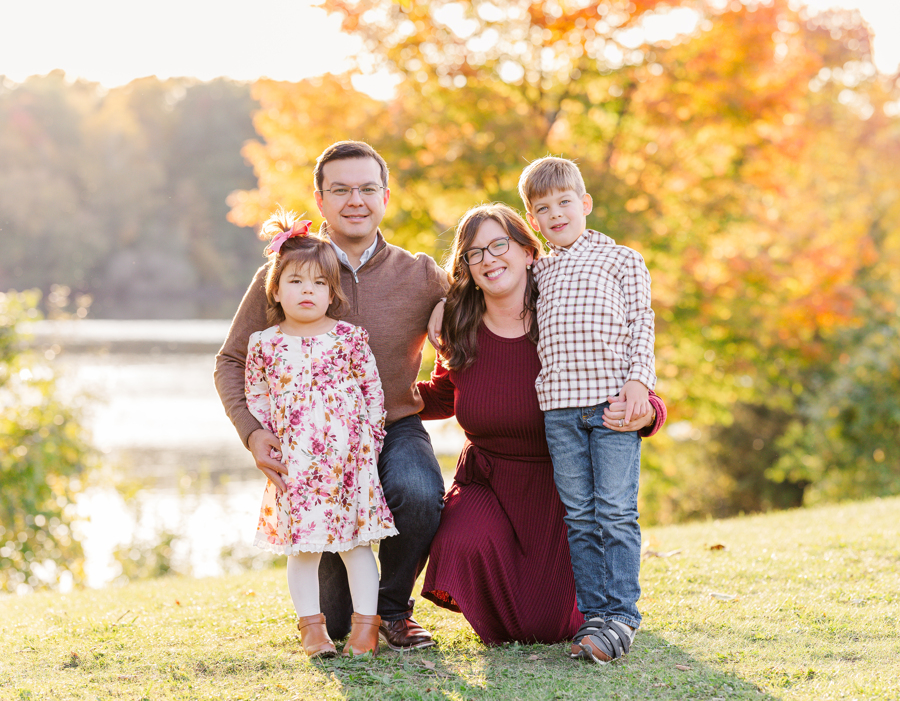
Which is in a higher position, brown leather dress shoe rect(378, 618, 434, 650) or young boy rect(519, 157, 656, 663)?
young boy rect(519, 157, 656, 663)

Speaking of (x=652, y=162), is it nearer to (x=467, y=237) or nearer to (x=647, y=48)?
(x=647, y=48)

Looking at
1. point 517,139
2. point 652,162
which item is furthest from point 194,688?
point 652,162

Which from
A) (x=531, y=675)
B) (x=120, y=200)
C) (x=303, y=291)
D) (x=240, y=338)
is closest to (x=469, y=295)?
(x=303, y=291)

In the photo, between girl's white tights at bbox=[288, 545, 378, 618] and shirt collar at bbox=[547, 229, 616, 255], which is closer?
girl's white tights at bbox=[288, 545, 378, 618]

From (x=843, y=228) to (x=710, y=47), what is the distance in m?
6.47

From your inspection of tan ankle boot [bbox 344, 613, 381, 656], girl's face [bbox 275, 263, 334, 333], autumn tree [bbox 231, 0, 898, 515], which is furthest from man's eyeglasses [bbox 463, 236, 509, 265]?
autumn tree [bbox 231, 0, 898, 515]

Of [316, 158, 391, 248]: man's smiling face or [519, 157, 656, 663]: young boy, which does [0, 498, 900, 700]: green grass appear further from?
[316, 158, 391, 248]: man's smiling face

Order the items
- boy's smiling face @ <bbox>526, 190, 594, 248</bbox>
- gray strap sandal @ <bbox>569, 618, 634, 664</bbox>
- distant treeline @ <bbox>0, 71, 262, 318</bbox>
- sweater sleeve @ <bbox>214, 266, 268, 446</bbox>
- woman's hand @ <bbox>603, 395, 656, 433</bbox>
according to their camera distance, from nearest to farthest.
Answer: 1. gray strap sandal @ <bbox>569, 618, 634, 664</bbox>
2. woman's hand @ <bbox>603, 395, 656, 433</bbox>
3. boy's smiling face @ <bbox>526, 190, 594, 248</bbox>
4. sweater sleeve @ <bbox>214, 266, 268, 446</bbox>
5. distant treeline @ <bbox>0, 71, 262, 318</bbox>

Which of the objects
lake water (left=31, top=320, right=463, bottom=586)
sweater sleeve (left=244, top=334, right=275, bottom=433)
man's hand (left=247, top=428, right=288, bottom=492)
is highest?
sweater sleeve (left=244, top=334, right=275, bottom=433)

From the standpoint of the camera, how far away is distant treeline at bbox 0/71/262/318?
76.8 ft

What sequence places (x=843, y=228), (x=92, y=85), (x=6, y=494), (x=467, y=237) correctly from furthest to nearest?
(x=92, y=85), (x=843, y=228), (x=6, y=494), (x=467, y=237)

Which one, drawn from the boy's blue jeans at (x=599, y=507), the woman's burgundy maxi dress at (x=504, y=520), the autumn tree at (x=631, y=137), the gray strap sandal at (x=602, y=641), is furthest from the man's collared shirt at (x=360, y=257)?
the autumn tree at (x=631, y=137)

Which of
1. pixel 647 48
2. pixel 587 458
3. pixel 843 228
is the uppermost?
pixel 647 48

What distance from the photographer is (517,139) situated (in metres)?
8.12
